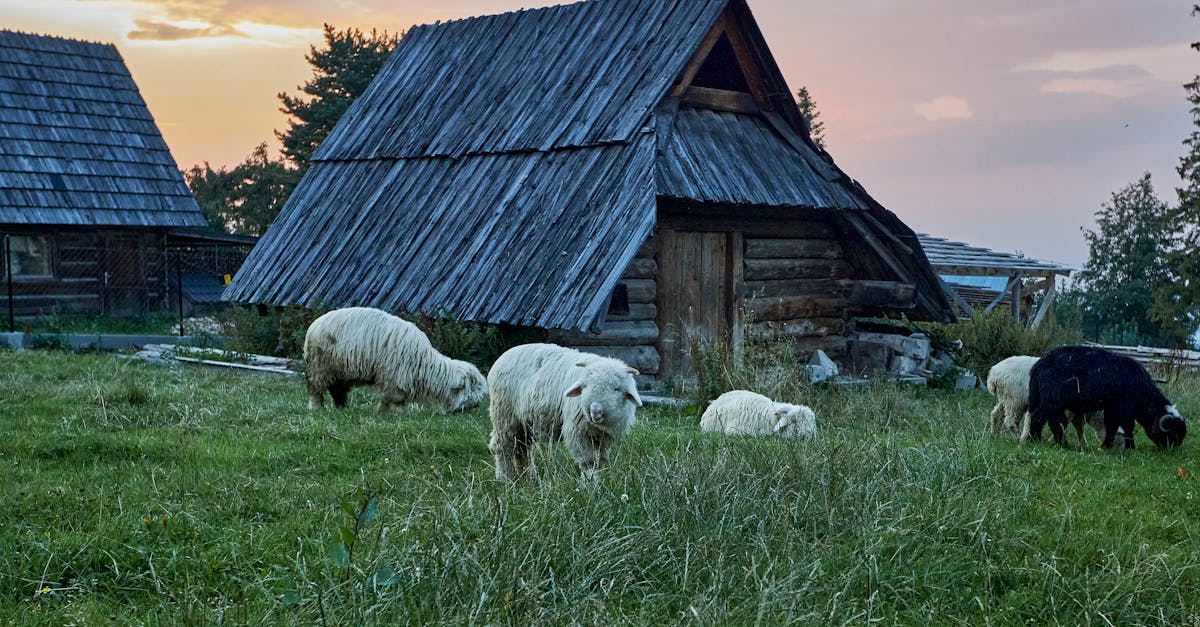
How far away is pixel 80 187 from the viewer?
22.9 m

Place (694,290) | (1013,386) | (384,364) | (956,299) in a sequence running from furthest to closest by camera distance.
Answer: (956,299), (694,290), (384,364), (1013,386)

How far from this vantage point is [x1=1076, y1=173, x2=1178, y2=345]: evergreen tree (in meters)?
37.4

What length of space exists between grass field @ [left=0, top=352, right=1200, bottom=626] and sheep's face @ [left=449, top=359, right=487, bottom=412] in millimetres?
2206

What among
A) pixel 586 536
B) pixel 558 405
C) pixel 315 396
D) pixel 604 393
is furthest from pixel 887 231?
pixel 586 536

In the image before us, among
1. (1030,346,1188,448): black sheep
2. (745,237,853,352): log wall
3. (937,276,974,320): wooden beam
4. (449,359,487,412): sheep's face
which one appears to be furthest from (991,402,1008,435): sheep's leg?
(937,276,974,320): wooden beam

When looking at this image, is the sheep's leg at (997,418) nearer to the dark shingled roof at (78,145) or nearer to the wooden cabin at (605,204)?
the wooden cabin at (605,204)

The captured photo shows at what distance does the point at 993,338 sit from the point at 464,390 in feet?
28.8

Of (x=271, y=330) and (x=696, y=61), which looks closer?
(x=696, y=61)

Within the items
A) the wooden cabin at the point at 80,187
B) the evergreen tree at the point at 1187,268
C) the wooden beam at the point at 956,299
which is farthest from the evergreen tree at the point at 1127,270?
the wooden cabin at the point at 80,187

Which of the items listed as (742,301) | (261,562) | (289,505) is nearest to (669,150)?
(742,301)

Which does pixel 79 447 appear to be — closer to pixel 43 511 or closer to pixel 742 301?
pixel 43 511

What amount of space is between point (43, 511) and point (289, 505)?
1209 mm

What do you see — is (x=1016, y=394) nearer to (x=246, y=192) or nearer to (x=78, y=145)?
(x=78, y=145)

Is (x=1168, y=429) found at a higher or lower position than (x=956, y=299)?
lower
